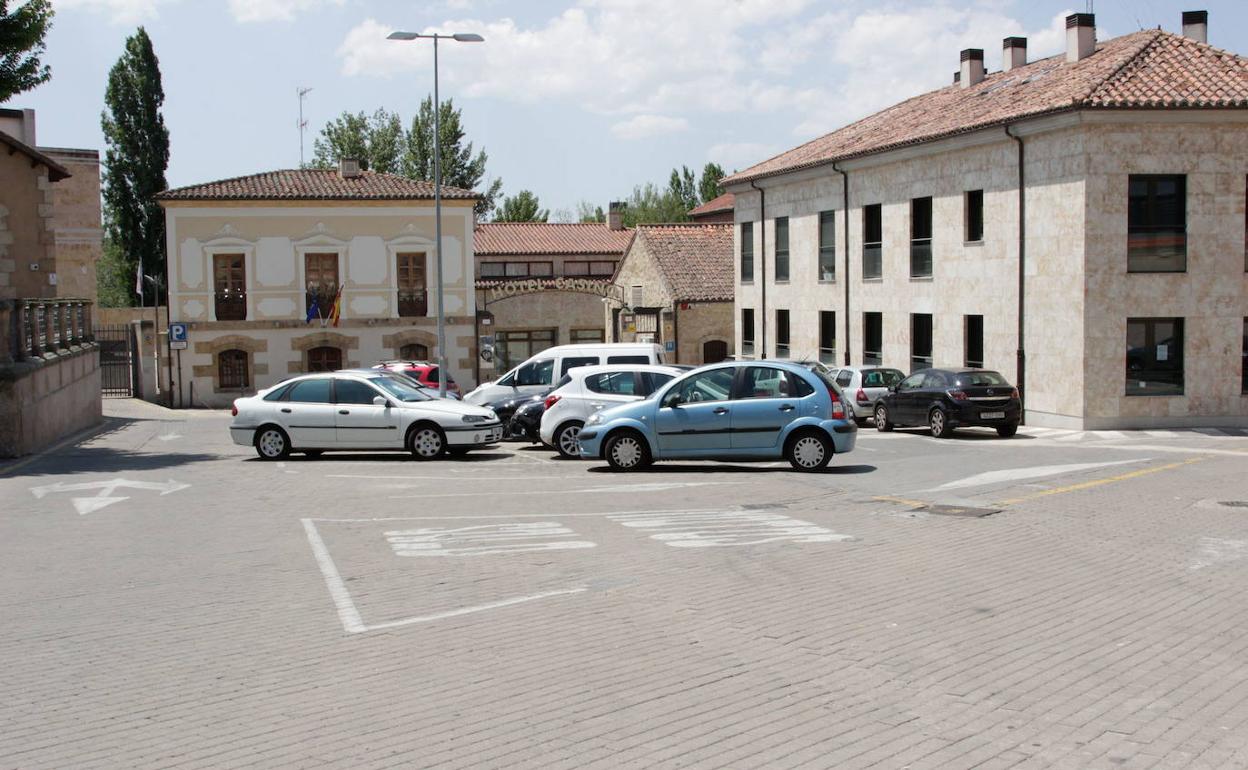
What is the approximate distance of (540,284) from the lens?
5384 cm

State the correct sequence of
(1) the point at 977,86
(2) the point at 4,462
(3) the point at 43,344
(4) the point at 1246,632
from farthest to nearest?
(1) the point at 977,86, (3) the point at 43,344, (2) the point at 4,462, (4) the point at 1246,632

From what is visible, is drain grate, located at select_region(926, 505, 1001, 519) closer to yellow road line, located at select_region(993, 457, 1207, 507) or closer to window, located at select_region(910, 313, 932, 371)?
yellow road line, located at select_region(993, 457, 1207, 507)

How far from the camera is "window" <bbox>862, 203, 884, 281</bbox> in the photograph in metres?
36.4

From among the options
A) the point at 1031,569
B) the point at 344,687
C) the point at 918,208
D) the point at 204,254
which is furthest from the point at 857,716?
the point at 204,254

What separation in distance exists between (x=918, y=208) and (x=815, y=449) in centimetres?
1877

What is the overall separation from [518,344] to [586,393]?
33.4m

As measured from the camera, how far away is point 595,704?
6.66m

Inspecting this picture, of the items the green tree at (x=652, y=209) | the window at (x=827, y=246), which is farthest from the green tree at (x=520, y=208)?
the window at (x=827, y=246)

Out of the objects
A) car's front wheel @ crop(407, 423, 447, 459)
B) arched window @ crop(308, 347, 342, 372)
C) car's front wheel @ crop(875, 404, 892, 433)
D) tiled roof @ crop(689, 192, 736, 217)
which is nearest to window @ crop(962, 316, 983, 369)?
car's front wheel @ crop(875, 404, 892, 433)

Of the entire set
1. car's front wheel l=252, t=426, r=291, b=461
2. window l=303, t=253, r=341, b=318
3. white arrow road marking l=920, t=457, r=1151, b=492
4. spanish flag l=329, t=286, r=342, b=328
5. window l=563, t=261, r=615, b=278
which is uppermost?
window l=563, t=261, r=615, b=278

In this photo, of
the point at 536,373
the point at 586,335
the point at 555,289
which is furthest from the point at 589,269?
the point at 536,373

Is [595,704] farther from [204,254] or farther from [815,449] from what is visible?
[204,254]

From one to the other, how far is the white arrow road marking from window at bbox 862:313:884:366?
1749 cm

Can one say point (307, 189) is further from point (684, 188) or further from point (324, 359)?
point (684, 188)
